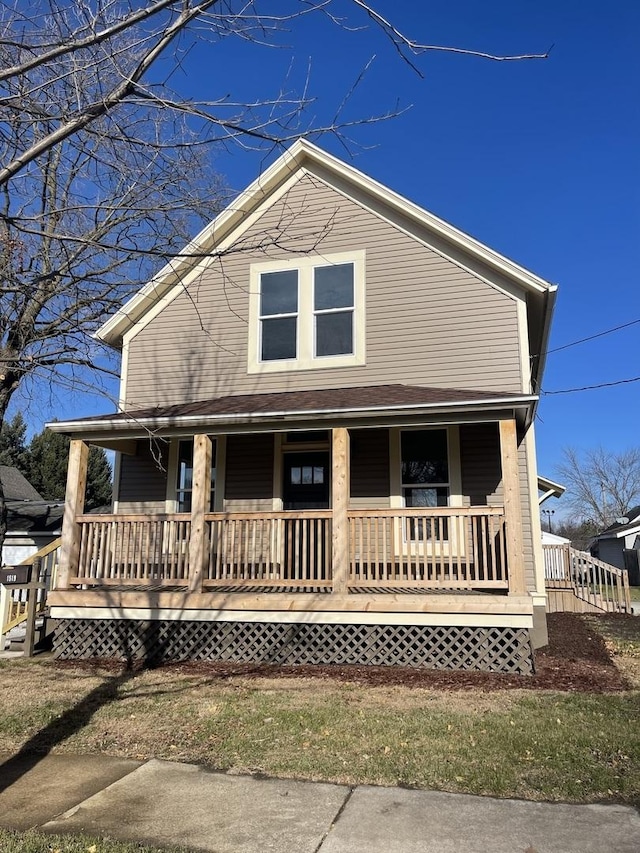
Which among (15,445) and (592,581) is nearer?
(592,581)

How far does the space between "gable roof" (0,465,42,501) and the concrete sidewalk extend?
23.3 meters

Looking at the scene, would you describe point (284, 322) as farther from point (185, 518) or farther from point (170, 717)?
point (170, 717)

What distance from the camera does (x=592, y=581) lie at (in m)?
16.9

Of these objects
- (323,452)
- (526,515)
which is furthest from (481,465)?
(323,452)

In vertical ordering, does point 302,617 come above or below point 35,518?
below

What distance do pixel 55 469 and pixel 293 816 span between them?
33.0m

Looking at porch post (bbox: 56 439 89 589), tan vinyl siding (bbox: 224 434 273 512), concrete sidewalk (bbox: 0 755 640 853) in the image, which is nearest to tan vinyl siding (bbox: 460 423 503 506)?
tan vinyl siding (bbox: 224 434 273 512)

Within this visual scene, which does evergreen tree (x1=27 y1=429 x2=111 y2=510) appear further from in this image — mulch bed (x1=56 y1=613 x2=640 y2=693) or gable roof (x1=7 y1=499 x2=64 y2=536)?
mulch bed (x1=56 y1=613 x2=640 y2=693)

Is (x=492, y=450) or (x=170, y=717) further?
(x=492, y=450)

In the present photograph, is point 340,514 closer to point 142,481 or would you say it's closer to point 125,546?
point 125,546

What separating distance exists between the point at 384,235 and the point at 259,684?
7.61m

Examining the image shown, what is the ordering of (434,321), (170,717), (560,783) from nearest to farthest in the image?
(560,783)
(170,717)
(434,321)

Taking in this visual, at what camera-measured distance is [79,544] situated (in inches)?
369

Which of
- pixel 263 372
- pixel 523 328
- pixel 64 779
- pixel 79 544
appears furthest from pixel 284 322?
pixel 64 779
